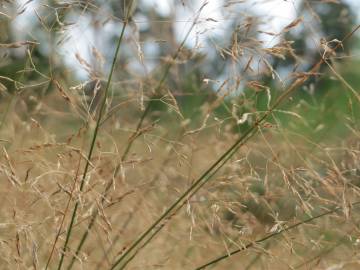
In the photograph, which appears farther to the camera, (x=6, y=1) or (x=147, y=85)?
(x=147, y=85)

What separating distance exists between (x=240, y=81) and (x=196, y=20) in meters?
0.19

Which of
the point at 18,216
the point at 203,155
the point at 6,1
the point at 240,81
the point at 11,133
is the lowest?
the point at 203,155

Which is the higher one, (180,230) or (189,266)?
(180,230)

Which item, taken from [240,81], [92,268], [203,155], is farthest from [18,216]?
[203,155]

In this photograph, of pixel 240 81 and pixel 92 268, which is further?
pixel 92 268

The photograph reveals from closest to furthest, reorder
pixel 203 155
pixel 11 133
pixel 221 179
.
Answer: pixel 221 179
pixel 11 133
pixel 203 155

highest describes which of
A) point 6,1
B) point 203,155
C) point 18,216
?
point 6,1

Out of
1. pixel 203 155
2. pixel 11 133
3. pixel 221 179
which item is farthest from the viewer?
pixel 203 155

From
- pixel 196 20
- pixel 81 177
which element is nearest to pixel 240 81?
pixel 196 20

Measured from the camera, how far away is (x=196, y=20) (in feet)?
4.79

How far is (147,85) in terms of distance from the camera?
73.4 inches

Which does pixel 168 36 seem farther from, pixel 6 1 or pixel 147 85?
pixel 6 1

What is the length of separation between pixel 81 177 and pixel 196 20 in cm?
45

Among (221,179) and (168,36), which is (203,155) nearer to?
(168,36)
